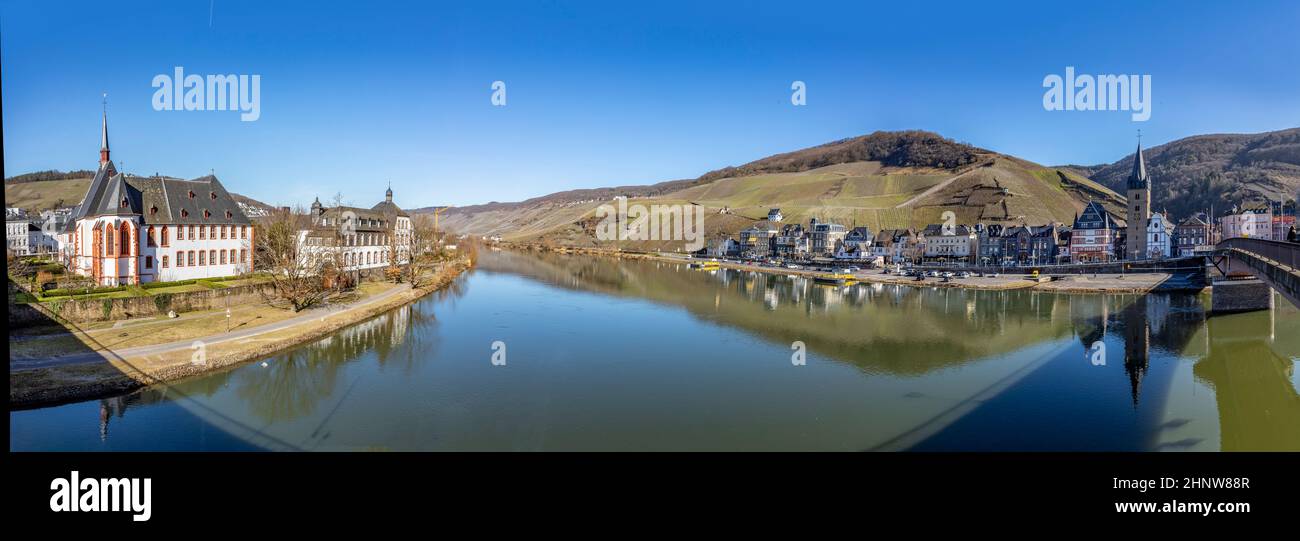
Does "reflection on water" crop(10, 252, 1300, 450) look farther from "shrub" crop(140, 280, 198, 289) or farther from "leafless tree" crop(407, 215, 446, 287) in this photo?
"leafless tree" crop(407, 215, 446, 287)

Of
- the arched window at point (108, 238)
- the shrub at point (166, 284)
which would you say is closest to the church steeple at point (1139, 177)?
the shrub at point (166, 284)

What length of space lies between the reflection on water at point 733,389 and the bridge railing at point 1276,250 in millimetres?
3224

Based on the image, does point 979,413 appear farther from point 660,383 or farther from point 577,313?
point 577,313

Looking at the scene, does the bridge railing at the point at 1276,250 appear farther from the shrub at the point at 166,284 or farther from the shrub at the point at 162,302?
the shrub at the point at 166,284

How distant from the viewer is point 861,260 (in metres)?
57.3

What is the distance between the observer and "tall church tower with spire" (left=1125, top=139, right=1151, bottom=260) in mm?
44156

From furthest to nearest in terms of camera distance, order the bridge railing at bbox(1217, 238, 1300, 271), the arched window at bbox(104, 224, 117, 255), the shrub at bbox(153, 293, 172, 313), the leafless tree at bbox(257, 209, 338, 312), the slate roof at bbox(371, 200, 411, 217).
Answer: the slate roof at bbox(371, 200, 411, 217), the leafless tree at bbox(257, 209, 338, 312), the arched window at bbox(104, 224, 117, 255), the shrub at bbox(153, 293, 172, 313), the bridge railing at bbox(1217, 238, 1300, 271)

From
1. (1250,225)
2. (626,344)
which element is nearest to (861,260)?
(1250,225)

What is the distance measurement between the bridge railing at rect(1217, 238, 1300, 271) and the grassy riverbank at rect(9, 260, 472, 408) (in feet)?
67.6

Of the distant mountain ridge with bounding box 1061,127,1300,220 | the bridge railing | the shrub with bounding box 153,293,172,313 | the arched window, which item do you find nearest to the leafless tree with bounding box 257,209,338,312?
the shrub with bounding box 153,293,172,313

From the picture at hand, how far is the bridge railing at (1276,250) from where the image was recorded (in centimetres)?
1071

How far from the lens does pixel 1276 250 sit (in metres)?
12.5

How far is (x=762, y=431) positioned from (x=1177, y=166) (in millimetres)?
92152

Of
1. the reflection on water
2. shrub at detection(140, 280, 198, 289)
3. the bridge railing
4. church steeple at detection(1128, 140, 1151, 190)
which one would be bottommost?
the reflection on water
